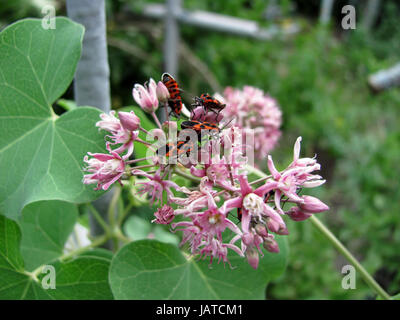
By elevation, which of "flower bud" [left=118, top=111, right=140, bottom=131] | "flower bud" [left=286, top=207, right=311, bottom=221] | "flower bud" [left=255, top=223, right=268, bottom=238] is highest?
"flower bud" [left=118, top=111, right=140, bottom=131]

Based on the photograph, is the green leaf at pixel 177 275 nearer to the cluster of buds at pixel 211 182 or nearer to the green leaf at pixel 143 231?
the cluster of buds at pixel 211 182

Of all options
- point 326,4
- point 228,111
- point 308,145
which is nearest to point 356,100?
point 308,145

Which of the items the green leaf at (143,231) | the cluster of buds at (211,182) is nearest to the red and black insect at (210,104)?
the cluster of buds at (211,182)

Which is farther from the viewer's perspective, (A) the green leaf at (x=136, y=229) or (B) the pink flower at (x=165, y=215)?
(A) the green leaf at (x=136, y=229)

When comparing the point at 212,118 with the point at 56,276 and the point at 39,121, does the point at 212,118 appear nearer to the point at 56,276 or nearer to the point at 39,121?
the point at 39,121

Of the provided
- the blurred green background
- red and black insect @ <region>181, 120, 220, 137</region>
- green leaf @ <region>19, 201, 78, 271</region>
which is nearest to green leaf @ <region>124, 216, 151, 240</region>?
green leaf @ <region>19, 201, 78, 271</region>

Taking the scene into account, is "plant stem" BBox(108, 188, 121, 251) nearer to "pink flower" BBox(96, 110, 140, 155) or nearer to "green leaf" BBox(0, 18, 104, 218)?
"green leaf" BBox(0, 18, 104, 218)

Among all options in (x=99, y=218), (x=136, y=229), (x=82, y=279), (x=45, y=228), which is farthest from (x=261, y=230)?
(x=136, y=229)
